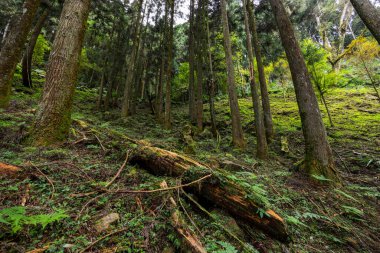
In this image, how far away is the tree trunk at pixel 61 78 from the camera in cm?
379

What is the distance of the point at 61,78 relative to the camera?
394 cm

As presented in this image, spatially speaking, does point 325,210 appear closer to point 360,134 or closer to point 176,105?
point 360,134

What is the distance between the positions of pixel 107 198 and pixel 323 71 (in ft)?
53.1

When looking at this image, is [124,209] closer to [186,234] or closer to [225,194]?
[186,234]

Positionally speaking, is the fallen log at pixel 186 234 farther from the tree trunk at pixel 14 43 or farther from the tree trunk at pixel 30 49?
the tree trunk at pixel 30 49

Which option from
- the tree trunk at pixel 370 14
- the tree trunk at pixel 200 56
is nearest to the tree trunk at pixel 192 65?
the tree trunk at pixel 200 56

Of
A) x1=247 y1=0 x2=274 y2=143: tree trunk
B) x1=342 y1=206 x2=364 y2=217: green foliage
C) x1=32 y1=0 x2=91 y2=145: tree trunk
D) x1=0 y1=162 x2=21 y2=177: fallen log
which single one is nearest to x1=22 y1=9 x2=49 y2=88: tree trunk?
x1=32 y1=0 x2=91 y2=145: tree trunk

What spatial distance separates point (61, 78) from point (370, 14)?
781 cm

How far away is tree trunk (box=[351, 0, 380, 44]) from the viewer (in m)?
5.00

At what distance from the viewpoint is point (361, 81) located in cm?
2145

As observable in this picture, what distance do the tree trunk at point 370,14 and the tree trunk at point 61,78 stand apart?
7.17 metres

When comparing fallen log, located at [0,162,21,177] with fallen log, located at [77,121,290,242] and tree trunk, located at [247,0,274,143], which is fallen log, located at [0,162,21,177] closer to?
fallen log, located at [77,121,290,242]

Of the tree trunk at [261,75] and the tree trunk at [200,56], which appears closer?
the tree trunk at [261,75]

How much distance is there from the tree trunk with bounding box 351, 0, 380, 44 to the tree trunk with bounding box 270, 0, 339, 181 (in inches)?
67.4
